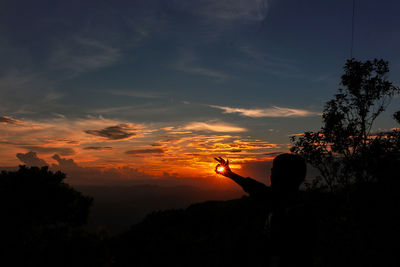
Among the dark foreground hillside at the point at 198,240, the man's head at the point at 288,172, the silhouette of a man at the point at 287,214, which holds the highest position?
the man's head at the point at 288,172

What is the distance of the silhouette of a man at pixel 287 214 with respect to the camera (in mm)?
2793

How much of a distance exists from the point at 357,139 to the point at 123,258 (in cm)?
2688

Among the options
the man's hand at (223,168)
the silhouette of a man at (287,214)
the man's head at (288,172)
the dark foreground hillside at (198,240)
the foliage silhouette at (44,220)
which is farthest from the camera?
the foliage silhouette at (44,220)

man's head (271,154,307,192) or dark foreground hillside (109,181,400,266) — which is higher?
man's head (271,154,307,192)

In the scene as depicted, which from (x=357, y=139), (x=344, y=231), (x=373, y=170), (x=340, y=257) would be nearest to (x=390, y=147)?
(x=357, y=139)

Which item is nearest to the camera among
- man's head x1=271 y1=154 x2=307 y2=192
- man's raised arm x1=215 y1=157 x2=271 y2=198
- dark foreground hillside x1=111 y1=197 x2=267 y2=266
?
man's head x1=271 y1=154 x2=307 y2=192

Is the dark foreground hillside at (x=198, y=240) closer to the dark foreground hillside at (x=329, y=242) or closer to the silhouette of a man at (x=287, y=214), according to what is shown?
the dark foreground hillside at (x=329, y=242)

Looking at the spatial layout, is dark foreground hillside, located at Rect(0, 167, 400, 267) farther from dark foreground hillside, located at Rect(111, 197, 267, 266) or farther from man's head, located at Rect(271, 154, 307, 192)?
man's head, located at Rect(271, 154, 307, 192)

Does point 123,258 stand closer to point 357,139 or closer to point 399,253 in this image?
point 399,253

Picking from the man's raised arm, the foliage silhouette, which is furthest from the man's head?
the foliage silhouette

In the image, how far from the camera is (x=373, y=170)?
899 inches

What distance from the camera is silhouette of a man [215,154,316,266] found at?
279cm

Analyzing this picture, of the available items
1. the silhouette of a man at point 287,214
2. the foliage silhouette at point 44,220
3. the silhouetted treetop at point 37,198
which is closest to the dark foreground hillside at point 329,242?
the silhouette of a man at point 287,214

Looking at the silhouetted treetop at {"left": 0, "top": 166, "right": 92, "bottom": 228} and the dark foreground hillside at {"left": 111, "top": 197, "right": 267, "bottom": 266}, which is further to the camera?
the silhouetted treetop at {"left": 0, "top": 166, "right": 92, "bottom": 228}
